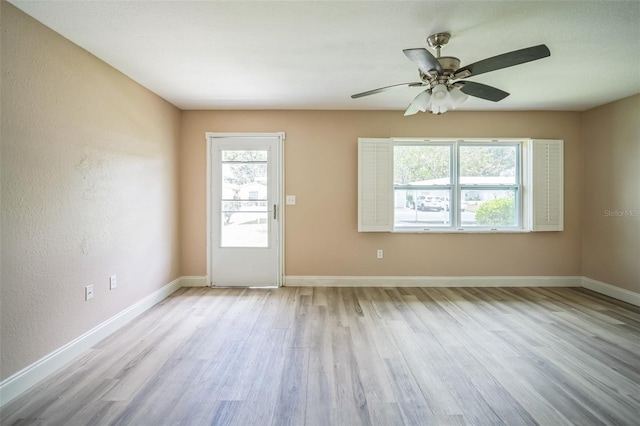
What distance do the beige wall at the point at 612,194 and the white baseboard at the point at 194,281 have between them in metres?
5.37

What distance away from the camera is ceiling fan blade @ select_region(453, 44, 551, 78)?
160 centimetres

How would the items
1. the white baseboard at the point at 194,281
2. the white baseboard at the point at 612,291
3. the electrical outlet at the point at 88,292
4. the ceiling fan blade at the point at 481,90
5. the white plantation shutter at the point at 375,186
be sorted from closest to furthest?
the ceiling fan blade at the point at 481,90 → the electrical outlet at the point at 88,292 → the white baseboard at the point at 612,291 → the white plantation shutter at the point at 375,186 → the white baseboard at the point at 194,281

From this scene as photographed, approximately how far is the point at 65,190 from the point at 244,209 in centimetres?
202

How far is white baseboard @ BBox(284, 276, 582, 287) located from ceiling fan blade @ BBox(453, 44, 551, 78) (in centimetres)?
277

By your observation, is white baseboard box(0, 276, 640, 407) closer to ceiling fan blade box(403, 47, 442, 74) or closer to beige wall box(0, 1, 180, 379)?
beige wall box(0, 1, 180, 379)

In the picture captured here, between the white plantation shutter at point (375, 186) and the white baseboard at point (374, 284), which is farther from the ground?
the white plantation shutter at point (375, 186)

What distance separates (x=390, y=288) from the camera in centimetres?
390

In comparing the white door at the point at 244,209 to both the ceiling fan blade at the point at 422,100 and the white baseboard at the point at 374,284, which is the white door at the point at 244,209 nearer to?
the white baseboard at the point at 374,284

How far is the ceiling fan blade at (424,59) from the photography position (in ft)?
5.52

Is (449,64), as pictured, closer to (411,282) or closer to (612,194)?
(411,282)

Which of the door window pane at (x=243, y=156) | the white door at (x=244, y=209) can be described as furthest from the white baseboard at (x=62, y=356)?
the door window pane at (x=243, y=156)

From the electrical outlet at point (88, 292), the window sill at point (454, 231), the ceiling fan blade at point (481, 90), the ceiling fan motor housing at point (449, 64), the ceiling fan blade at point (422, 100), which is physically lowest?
the electrical outlet at point (88, 292)

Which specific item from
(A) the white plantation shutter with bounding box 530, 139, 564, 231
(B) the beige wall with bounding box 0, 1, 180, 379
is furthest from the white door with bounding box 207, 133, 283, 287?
(A) the white plantation shutter with bounding box 530, 139, 564, 231

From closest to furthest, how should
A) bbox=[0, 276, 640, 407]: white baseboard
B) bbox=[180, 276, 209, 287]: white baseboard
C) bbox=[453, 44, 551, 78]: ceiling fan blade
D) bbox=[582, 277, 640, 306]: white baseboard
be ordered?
1. bbox=[453, 44, 551, 78]: ceiling fan blade
2. bbox=[0, 276, 640, 407]: white baseboard
3. bbox=[582, 277, 640, 306]: white baseboard
4. bbox=[180, 276, 209, 287]: white baseboard
